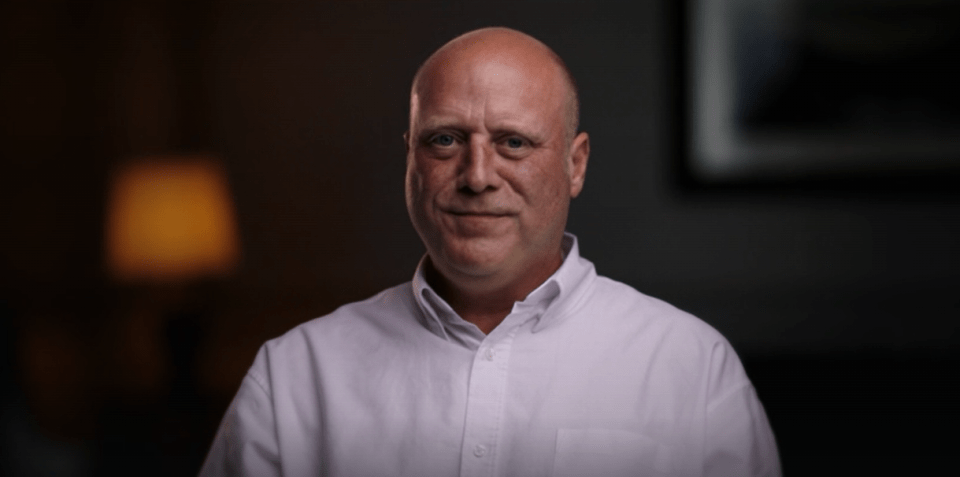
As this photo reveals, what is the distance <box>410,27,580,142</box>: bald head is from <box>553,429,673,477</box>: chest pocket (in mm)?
356

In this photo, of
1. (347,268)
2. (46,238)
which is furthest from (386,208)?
(46,238)

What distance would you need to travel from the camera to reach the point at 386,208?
2320 mm

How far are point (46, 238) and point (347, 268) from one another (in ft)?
3.25

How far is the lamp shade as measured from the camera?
7.91ft

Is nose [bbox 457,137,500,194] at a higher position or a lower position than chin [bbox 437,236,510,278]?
higher

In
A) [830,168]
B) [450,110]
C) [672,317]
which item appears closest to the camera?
[450,110]

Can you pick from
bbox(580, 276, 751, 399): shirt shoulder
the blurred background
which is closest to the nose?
bbox(580, 276, 751, 399): shirt shoulder

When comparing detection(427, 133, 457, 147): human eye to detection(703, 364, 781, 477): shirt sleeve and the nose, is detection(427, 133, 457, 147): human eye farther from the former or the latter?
detection(703, 364, 781, 477): shirt sleeve

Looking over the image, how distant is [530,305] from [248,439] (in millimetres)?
353

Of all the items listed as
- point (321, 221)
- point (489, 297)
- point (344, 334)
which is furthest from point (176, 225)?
point (489, 297)

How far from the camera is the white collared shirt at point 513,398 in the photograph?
37.1 inches

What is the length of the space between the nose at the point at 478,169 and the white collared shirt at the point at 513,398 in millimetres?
160

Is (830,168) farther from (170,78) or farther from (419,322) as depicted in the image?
(170,78)

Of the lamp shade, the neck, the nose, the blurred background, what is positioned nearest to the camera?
the nose
